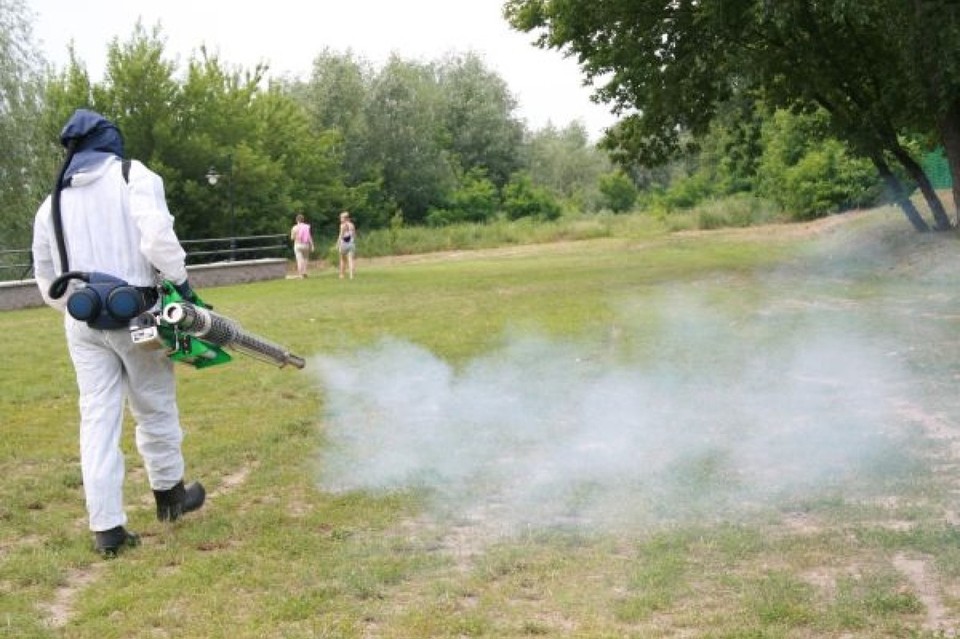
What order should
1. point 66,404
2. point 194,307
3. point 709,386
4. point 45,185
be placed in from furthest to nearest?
point 45,185 → point 66,404 → point 709,386 → point 194,307

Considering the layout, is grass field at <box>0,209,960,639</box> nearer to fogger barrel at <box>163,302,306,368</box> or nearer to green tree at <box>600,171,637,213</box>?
fogger barrel at <box>163,302,306,368</box>

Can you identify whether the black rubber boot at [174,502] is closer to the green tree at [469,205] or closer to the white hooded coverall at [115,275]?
the white hooded coverall at [115,275]

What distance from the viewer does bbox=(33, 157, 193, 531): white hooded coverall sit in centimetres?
539

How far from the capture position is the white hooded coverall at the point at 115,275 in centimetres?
539

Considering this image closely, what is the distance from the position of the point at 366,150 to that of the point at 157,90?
1897cm

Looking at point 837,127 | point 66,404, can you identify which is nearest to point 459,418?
Answer: point 66,404

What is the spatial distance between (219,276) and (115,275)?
75.0 feet

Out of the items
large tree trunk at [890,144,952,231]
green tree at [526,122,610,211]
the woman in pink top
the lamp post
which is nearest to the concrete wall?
the woman in pink top

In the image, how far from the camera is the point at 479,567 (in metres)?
4.74

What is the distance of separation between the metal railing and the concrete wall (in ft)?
2.30

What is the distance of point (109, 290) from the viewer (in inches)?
210

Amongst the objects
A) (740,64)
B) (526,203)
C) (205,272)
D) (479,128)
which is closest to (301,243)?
(205,272)

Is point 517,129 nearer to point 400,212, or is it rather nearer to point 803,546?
point 400,212

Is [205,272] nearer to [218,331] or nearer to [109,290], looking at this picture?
[218,331]
